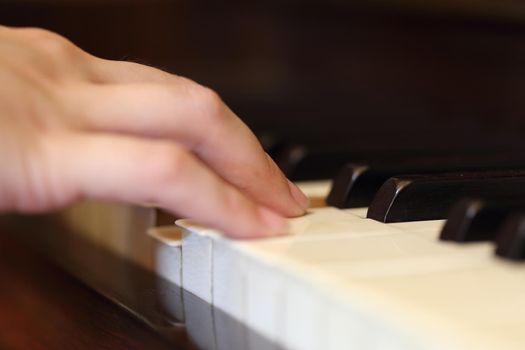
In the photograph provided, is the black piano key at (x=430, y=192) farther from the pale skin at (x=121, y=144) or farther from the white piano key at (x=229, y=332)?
the white piano key at (x=229, y=332)

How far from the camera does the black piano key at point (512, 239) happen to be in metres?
0.62

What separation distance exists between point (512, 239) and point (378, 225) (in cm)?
15

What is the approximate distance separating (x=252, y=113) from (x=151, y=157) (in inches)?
41.0

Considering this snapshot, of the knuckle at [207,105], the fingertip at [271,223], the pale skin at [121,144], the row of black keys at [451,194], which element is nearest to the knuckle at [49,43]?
the pale skin at [121,144]

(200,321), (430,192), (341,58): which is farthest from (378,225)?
(341,58)

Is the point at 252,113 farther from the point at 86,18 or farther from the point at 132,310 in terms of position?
the point at 132,310

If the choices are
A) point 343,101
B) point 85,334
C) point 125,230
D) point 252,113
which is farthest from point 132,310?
point 343,101

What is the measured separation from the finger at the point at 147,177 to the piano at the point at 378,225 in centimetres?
3

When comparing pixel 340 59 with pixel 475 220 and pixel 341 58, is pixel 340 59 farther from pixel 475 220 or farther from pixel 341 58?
pixel 475 220

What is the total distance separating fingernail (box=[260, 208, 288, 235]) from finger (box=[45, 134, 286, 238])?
17mm

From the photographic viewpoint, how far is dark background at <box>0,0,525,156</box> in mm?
1433

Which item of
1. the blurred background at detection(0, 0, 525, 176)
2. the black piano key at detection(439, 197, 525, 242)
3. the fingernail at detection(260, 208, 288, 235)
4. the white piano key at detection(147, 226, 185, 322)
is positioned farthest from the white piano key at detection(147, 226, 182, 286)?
the blurred background at detection(0, 0, 525, 176)

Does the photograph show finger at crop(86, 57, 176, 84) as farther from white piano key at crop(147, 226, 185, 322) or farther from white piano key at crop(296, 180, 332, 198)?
white piano key at crop(296, 180, 332, 198)

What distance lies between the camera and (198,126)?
2.34 feet
